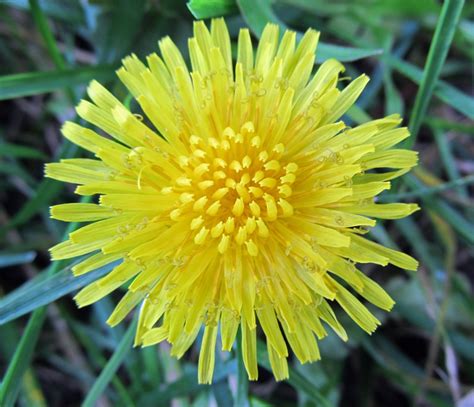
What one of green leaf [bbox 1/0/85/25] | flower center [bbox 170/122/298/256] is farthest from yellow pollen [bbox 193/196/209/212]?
green leaf [bbox 1/0/85/25]

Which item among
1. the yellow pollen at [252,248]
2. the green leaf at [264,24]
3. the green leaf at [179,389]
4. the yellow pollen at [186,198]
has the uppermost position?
the green leaf at [264,24]

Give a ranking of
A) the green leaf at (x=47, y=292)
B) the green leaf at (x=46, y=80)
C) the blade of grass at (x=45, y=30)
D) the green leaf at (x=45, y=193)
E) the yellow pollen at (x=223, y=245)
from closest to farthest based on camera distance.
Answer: the yellow pollen at (x=223, y=245)
the green leaf at (x=47, y=292)
the green leaf at (x=46, y=80)
the blade of grass at (x=45, y=30)
the green leaf at (x=45, y=193)

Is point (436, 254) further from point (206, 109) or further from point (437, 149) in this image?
point (206, 109)

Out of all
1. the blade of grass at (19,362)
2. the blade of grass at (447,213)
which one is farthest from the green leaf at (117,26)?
the blade of grass at (447,213)

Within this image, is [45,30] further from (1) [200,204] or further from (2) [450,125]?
(2) [450,125]

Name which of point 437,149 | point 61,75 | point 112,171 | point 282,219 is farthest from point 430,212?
point 61,75

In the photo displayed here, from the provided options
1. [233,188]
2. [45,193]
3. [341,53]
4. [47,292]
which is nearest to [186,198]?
[233,188]

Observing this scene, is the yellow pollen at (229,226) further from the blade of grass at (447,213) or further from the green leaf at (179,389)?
the blade of grass at (447,213)
